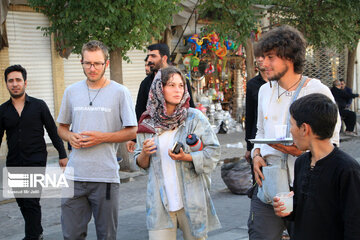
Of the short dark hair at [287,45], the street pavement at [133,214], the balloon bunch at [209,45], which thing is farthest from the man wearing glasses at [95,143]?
the balloon bunch at [209,45]

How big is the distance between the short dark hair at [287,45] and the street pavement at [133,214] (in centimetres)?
288

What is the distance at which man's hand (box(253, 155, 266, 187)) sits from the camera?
359 centimetres

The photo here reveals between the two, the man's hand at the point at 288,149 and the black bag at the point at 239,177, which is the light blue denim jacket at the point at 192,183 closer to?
the man's hand at the point at 288,149

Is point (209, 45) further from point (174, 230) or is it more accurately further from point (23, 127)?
point (174, 230)

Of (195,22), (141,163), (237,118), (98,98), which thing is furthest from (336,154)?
(237,118)

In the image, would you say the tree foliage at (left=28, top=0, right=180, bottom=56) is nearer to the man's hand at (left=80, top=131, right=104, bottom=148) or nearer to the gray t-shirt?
the gray t-shirt

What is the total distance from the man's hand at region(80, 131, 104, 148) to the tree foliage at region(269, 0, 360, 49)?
1050 centimetres

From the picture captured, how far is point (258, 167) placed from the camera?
143 inches

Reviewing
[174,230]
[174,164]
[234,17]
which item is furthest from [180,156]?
[234,17]

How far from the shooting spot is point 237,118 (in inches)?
762

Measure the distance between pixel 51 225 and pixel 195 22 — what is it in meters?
10.5

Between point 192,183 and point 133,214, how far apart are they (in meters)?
3.57

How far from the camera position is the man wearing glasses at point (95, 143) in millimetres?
4363

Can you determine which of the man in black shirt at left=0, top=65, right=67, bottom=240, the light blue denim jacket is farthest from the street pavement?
the light blue denim jacket
